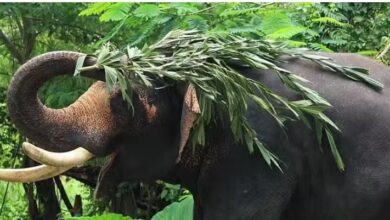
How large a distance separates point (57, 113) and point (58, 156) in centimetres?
17

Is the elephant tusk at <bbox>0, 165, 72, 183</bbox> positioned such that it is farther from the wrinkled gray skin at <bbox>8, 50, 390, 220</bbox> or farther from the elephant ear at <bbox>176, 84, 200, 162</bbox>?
the elephant ear at <bbox>176, 84, 200, 162</bbox>

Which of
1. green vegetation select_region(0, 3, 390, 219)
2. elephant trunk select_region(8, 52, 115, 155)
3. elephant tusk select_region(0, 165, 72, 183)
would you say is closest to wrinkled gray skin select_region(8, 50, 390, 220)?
elephant trunk select_region(8, 52, 115, 155)

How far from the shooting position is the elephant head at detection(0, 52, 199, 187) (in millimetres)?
2957

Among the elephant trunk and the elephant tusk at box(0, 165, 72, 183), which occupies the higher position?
the elephant trunk

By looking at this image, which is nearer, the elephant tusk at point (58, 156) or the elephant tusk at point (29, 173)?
the elephant tusk at point (58, 156)

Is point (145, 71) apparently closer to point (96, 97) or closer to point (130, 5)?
point (96, 97)

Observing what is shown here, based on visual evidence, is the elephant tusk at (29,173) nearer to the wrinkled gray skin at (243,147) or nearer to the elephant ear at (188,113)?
the wrinkled gray skin at (243,147)

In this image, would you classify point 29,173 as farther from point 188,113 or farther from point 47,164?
point 188,113

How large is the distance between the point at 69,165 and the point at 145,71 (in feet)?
1.52

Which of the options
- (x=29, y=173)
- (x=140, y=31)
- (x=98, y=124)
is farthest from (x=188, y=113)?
(x=140, y=31)

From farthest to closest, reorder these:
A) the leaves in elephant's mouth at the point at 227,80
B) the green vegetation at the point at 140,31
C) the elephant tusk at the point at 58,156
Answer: the green vegetation at the point at 140,31 → the leaves in elephant's mouth at the point at 227,80 → the elephant tusk at the point at 58,156

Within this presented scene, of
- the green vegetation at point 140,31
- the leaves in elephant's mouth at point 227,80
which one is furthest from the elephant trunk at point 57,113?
the green vegetation at point 140,31

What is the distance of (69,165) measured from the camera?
3020 millimetres

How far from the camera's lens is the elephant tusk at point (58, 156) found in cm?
284
